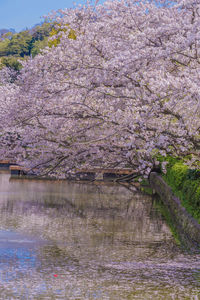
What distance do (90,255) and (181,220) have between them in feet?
19.5

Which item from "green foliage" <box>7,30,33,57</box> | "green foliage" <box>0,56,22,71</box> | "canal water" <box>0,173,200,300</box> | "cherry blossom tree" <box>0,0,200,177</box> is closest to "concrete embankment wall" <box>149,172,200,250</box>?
"canal water" <box>0,173,200,300</box>

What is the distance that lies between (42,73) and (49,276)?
Answer: 957cm

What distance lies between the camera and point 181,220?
704 inches

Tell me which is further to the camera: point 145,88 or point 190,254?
point 145,88

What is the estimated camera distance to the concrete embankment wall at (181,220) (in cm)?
1506

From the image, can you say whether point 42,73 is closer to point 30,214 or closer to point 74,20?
point 74,20

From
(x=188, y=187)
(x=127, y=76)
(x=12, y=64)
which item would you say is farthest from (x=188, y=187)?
(x=12, y=64)

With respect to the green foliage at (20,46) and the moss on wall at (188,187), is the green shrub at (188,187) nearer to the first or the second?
the moss on wall at (188,187)

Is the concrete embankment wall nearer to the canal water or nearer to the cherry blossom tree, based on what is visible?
the canal water

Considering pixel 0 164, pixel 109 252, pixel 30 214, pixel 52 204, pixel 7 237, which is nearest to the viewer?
pixel 109 252

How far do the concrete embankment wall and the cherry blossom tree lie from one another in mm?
1934

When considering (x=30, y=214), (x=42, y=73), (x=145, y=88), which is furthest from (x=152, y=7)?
(x=30, y=214)

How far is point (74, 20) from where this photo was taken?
65.2 feet

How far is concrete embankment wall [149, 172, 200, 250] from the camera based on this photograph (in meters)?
15.1
